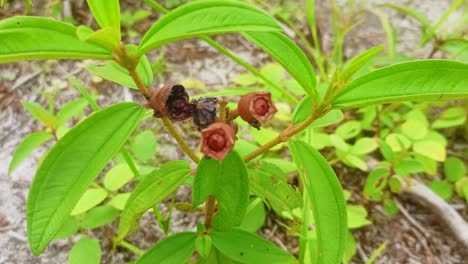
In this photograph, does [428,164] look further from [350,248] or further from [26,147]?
[26,147]

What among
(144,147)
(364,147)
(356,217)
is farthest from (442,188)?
(144,147)

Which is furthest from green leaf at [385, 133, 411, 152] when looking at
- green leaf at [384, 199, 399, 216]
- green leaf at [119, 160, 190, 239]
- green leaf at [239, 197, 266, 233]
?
green leaf at [119, 160, 190, 239]

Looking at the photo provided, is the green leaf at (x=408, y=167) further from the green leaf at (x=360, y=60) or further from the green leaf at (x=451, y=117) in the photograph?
the green leaf at (x=360, y=60)

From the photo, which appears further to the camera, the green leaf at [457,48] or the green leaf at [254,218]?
the green leaf at [457,48]

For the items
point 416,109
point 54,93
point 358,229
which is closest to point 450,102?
point 416,109

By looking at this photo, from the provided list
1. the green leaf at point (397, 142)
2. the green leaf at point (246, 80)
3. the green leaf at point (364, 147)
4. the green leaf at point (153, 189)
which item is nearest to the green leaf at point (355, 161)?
the green leaf at point (364, 147)

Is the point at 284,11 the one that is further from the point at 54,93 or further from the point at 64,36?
the point at 64,36

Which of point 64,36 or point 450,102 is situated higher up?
point 450,102
